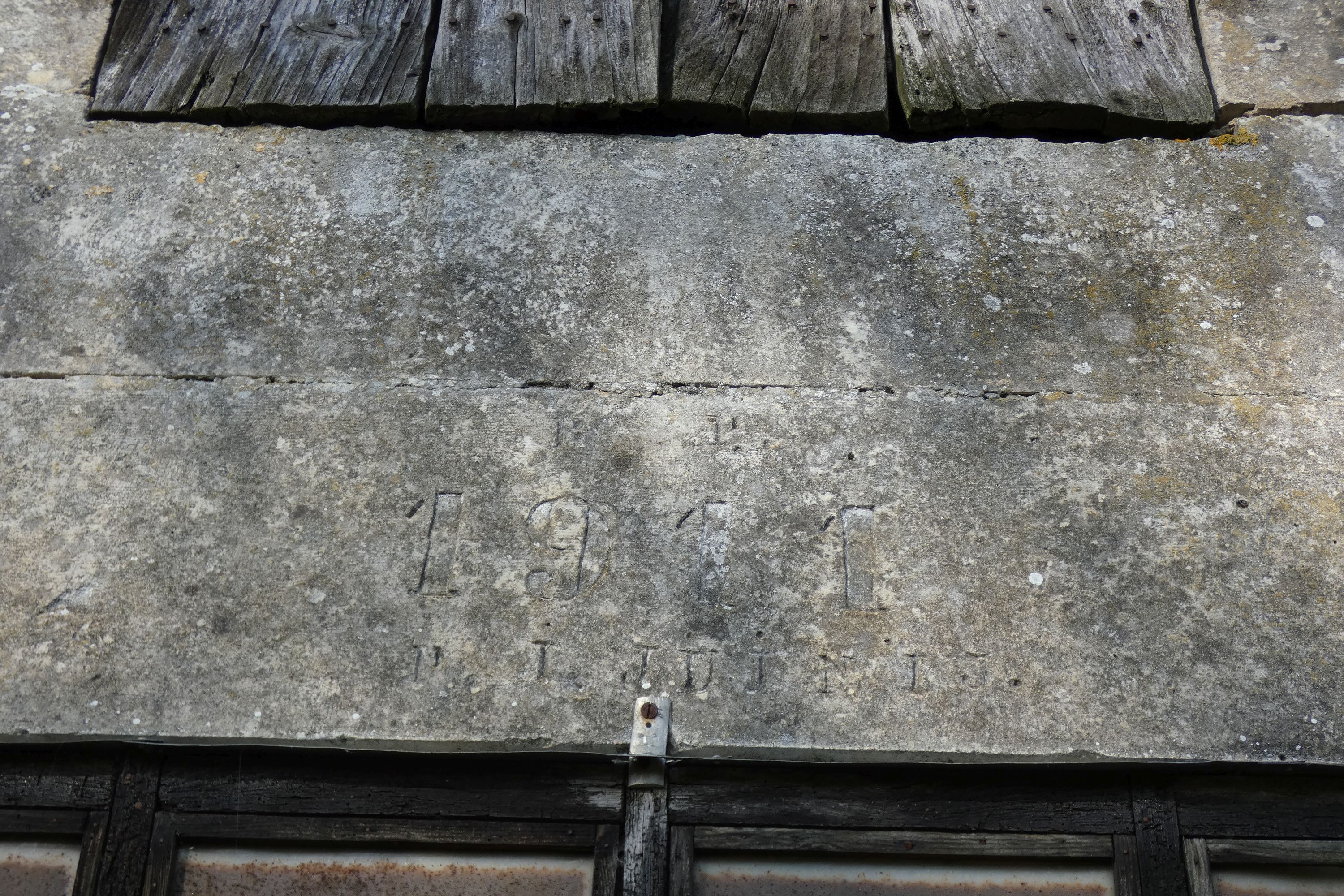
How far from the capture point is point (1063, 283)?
261cm

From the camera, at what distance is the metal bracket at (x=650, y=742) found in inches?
82.8

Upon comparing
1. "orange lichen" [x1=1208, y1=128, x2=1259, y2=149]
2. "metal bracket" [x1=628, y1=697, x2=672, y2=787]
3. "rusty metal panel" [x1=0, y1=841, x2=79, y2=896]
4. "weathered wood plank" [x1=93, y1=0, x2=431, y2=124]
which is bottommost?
"rusty metal panel" [x1=0, y1=841, x2=79, y2=896]

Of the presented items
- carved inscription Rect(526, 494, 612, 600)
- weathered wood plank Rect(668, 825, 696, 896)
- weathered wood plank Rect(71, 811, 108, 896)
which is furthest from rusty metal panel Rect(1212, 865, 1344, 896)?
weathered wood plank Rect(71, 811, 108, 896)

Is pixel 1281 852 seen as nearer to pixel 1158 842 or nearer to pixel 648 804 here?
pixel 1158 842

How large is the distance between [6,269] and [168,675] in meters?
1.21

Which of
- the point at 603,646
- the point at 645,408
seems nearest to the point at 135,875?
the point at 603,646

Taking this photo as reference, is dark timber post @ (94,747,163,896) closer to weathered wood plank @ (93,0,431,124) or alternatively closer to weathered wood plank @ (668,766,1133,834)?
weathered wood plank @ (668,766,1133,834)

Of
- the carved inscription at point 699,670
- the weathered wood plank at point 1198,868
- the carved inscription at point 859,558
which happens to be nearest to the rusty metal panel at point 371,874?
the carved inscription at point 699,670

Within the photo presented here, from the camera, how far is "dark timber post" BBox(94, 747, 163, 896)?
6.96 feet

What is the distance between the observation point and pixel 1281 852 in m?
2.13

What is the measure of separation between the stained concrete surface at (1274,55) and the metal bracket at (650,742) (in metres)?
2.21

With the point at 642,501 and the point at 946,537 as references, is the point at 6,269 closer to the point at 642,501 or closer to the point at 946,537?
the point at 642,501

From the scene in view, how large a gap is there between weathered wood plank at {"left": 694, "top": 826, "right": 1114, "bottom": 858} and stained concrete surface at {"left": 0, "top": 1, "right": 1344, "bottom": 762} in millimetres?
197

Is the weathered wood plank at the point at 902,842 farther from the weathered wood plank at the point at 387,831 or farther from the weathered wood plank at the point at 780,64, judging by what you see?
the weathered wood plank at the point at 780,64
